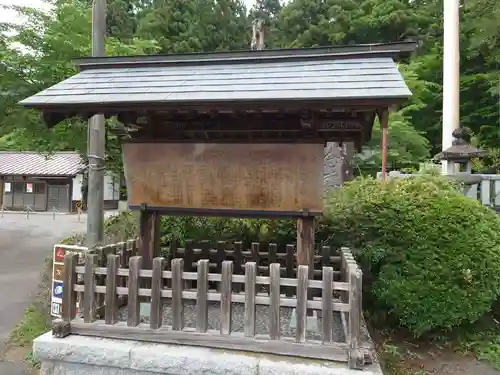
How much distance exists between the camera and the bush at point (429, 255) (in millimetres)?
5375

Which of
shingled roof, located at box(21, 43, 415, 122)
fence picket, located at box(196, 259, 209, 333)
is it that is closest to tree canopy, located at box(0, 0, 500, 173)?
shingled roof, located at box(21, 43, 415, 122)

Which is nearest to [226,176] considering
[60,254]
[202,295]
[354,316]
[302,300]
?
[202,295]

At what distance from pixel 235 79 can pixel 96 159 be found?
264cm

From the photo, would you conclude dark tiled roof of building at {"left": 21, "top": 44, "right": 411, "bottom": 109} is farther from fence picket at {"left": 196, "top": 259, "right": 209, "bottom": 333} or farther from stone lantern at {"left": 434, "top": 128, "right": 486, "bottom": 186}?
stone lantern at {"left": 434, "top": 128, "right": 486, "bottom": 186}

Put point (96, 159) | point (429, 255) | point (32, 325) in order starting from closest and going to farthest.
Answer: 1. point (429, 255)
2. point (96, 159)
3. point (32, 325)

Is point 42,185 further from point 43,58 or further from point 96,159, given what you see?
point 96,159

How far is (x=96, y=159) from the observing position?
5.75 meters

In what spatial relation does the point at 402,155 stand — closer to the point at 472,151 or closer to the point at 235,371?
the point at 472,151

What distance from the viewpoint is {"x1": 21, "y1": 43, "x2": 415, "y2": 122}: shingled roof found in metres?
3.96

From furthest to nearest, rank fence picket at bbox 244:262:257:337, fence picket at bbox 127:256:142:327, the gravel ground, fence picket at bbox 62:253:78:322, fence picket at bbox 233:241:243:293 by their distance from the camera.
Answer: fence picket at bbox 233:241:243:293 < the gravel ground < fence picket at bbox 62:253:78:322 < fence picket at bbox 127:256:142:327 < fence picket at bbox 244:262:257:337

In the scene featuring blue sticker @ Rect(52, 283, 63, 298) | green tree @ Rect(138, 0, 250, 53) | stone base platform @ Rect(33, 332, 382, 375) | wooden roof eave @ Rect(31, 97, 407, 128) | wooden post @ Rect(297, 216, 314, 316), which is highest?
green tree @ Rect(138, 0, 250, 53)

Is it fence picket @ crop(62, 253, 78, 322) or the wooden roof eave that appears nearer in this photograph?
the wooden roof eave

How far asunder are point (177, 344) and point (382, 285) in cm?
322

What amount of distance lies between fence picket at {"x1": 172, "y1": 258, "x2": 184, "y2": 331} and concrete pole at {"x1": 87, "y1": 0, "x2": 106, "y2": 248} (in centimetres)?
220
